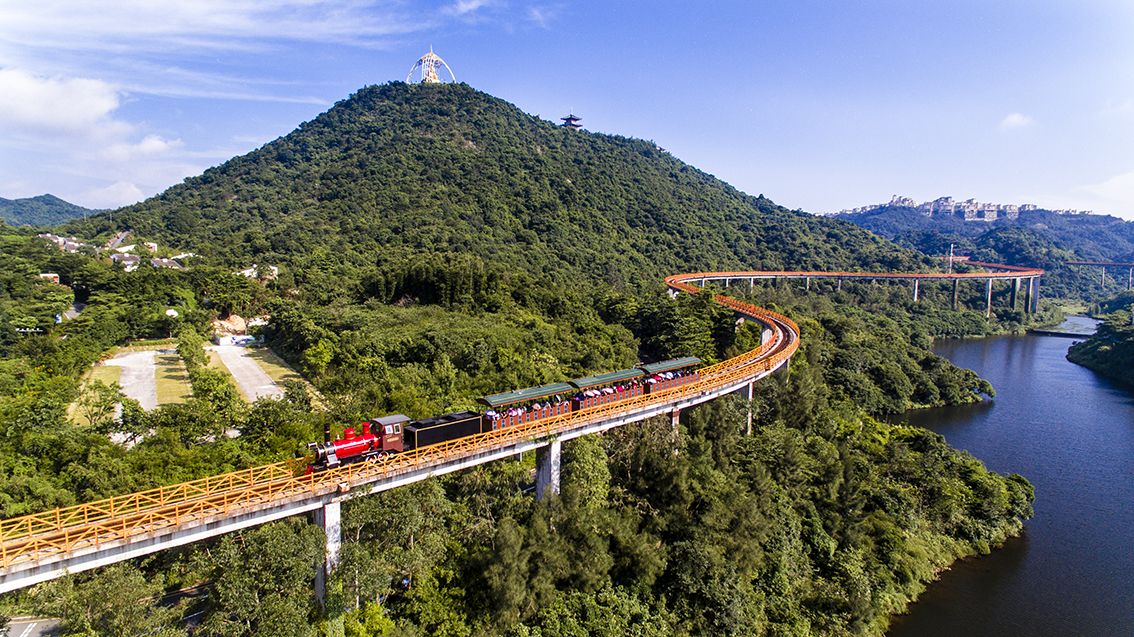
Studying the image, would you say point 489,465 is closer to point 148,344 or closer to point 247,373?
point 247,373

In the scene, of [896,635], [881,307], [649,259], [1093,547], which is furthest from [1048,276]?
[896,635]

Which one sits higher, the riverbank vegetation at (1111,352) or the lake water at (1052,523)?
the riverbank vegetation at (1111,352)

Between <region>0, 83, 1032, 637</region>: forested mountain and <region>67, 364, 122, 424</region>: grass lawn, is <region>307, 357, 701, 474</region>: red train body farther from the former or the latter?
<region>67, 364, 122, 424</region>: grass lawn

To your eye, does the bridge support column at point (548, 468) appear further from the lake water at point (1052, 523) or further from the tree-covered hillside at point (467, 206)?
the tree-covered hillside at point (467, 206)

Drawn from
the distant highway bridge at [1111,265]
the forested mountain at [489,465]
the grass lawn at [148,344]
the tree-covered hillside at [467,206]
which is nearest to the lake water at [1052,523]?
the forested mountain at [489,465]

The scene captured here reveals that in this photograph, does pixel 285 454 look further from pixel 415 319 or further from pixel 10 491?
pixel 415 319

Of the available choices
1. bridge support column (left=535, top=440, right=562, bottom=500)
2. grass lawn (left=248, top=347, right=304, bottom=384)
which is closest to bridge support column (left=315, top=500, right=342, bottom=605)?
bridge support column (left=535, top=440, right=562, bottom=500)
